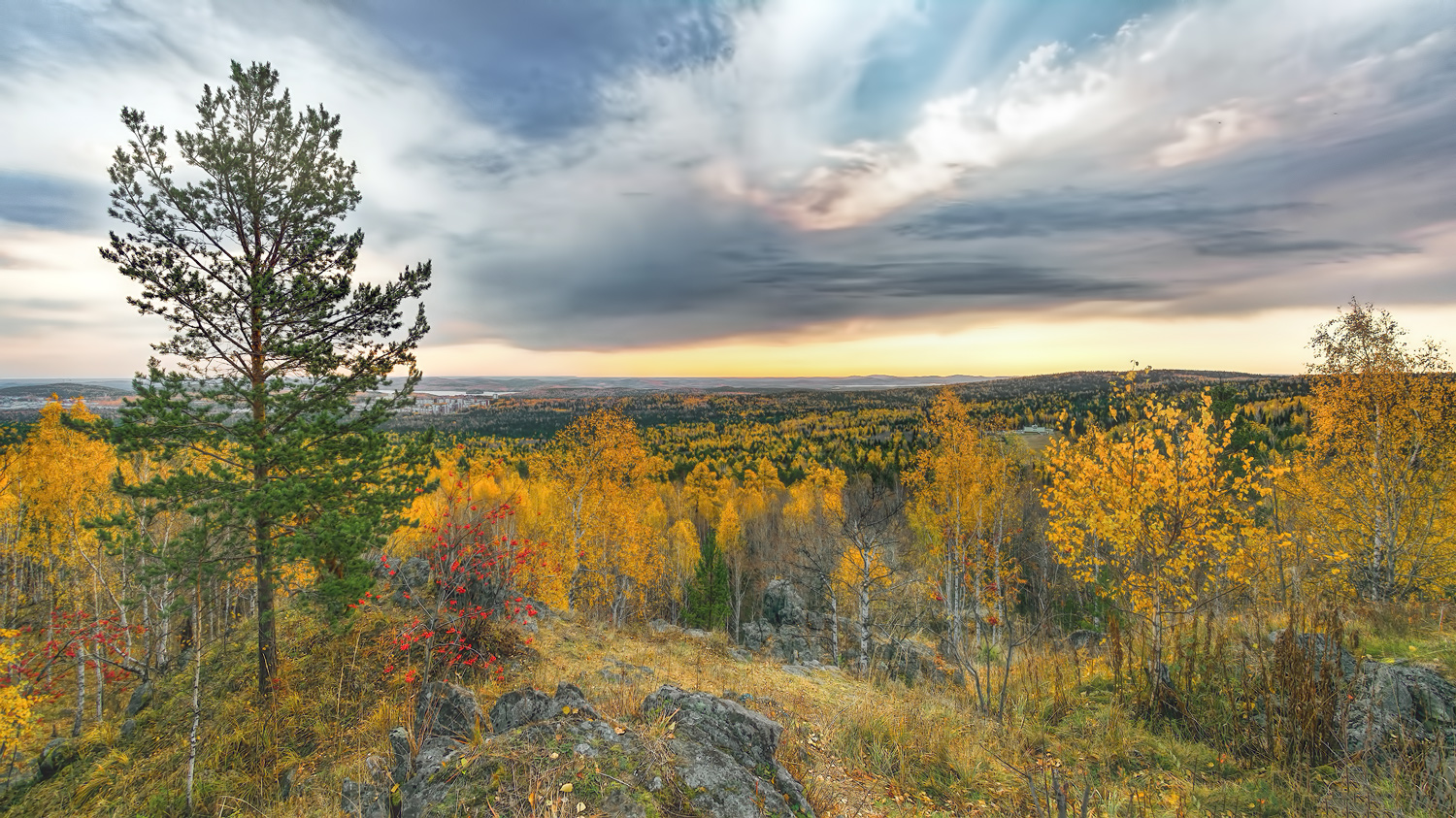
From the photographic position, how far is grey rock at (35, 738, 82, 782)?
1071cm

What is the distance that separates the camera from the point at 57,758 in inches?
435

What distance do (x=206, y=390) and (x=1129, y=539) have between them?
1932 cm

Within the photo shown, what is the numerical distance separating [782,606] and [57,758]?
32015mm

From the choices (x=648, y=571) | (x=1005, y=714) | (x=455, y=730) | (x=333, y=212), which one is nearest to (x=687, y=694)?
(x=455, y=730)

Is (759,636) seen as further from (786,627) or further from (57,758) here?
(57,758)

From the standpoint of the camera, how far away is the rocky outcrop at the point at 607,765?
13.0ft

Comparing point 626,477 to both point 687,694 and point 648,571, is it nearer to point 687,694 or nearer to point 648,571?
point 648,571

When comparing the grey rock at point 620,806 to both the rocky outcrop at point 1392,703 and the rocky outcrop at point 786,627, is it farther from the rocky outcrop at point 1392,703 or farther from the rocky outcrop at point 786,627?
the rocky outcrop at point 786,627

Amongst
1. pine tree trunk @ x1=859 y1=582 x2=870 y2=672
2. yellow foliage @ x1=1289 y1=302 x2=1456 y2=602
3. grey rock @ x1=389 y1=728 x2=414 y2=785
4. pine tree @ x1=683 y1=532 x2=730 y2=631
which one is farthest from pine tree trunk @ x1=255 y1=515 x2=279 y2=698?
pine tree @ x1=683 y1=532 x2=730 y2=631

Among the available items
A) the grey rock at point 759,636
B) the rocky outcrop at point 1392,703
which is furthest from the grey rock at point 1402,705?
the grey rock at point 759,636

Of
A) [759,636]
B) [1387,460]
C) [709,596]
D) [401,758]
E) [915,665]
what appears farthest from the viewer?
[709,596]

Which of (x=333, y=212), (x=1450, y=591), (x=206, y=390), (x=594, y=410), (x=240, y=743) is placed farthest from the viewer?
(x=594, y=410)

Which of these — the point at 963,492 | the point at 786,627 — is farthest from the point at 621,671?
the point at 786,627

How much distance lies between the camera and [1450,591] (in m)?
16.1
